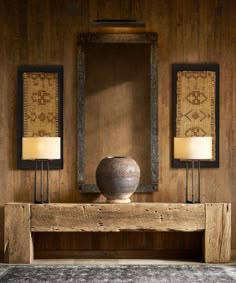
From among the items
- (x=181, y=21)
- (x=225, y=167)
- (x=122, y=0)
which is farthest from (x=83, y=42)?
(x=225, y=167)

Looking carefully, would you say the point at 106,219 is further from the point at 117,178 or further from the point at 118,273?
the point at 118,273

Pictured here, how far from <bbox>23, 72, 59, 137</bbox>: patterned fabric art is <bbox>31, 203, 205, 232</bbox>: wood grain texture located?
2.61 feet

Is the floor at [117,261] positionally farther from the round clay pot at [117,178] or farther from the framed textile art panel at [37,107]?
the framed textile art panel at [37,107]

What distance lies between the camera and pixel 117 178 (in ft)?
17.0

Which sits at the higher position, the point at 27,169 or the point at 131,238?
the point at 27,169

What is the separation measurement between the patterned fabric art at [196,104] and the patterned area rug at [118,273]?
122 centimetres

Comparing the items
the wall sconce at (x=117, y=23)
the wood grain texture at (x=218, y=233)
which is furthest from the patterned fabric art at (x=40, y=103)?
the wood grain texture at (x=218, y=233)

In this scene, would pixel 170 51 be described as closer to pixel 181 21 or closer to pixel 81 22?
pixel 181 21

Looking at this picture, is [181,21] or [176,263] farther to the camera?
[181,21]

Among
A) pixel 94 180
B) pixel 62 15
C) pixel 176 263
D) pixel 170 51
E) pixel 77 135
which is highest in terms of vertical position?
pixel 62 15

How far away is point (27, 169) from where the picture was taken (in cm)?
555

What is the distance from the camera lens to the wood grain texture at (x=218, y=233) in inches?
204

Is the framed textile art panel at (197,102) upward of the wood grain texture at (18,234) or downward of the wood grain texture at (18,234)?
upward

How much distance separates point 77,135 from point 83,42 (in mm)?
874
